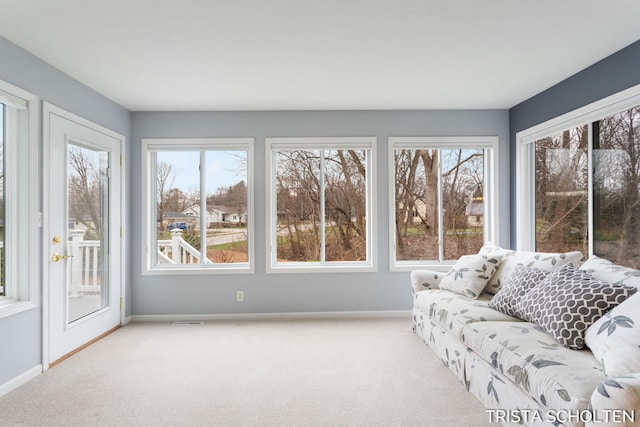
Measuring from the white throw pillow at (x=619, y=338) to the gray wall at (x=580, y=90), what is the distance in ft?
5.40

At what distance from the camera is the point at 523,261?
322cm

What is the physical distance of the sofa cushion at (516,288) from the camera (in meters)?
2.72

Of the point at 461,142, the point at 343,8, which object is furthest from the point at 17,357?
the point at 461,142

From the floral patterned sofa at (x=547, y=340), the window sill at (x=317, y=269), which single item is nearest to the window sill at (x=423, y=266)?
the window sill at (x=317, y=269)

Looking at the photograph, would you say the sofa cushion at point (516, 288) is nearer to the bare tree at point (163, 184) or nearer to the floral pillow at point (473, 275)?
the floral pillow at point (473, 275)

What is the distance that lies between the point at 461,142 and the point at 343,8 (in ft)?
8.96

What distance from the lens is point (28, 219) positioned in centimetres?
285

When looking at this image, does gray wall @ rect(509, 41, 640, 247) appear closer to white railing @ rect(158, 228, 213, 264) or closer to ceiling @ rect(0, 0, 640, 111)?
ceiling @ rect(0, 0, 640, 111)

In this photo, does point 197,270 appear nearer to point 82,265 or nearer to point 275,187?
point 82,265

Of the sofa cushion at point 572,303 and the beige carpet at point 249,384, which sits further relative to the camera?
the beige carpet at point 249,384

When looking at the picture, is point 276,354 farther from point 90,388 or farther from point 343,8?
point 343,8

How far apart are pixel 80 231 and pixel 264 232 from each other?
5.98 feet

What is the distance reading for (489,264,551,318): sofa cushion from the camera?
272 cm

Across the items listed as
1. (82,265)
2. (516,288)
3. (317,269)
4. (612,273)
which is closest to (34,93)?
(82,265)
